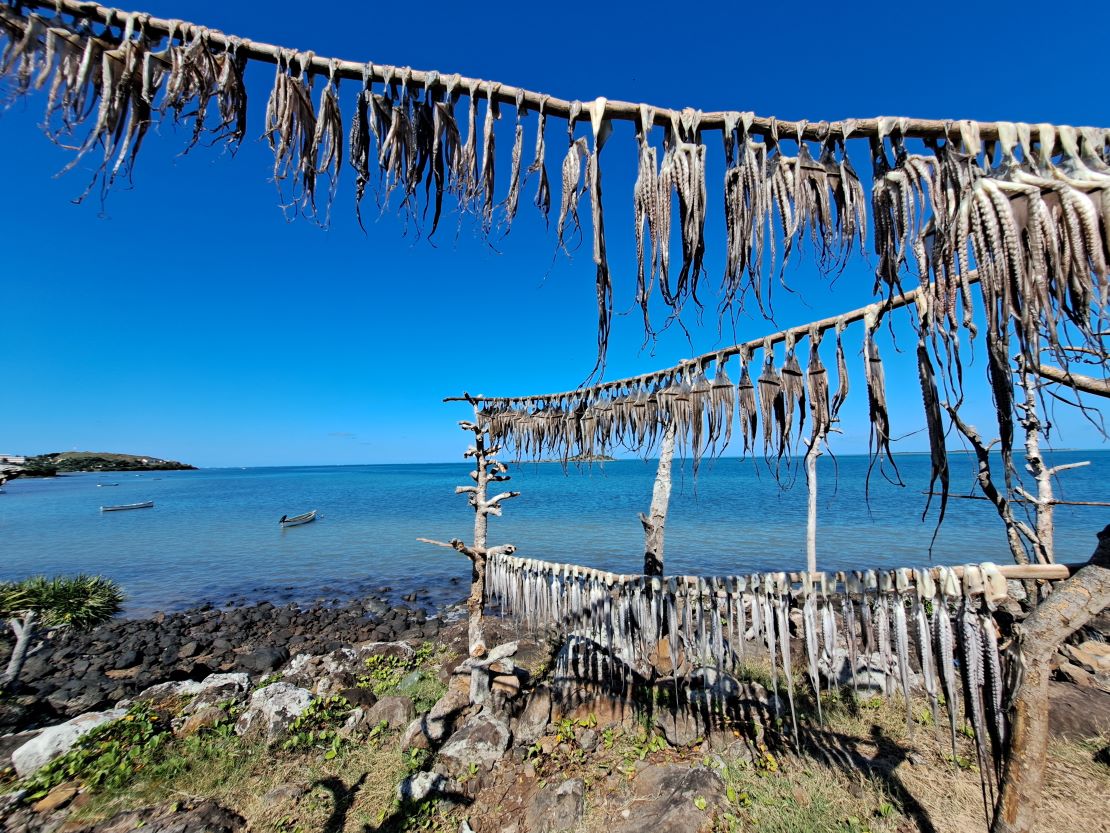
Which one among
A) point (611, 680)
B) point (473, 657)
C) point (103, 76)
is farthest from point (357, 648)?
point (103, 76)

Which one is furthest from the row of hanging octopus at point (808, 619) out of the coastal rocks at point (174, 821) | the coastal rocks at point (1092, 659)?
the coastal rocks at point (174, 821)

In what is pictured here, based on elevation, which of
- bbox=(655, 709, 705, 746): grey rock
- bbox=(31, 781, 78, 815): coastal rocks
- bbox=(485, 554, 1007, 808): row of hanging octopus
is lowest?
bbox=(31, 781, 78, 815): coastal rocks

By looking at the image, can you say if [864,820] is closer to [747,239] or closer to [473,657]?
[473,657]

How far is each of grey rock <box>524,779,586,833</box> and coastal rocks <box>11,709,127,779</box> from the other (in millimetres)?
6285

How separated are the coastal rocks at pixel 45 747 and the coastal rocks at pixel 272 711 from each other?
195 centimetres

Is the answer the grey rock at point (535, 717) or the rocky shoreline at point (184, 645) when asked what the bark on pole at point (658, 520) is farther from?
the rocky shoreline at point (184, 645)

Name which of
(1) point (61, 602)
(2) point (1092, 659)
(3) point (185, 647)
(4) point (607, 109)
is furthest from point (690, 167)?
(1) point (61, 602)

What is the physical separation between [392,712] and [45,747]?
14.5 ft

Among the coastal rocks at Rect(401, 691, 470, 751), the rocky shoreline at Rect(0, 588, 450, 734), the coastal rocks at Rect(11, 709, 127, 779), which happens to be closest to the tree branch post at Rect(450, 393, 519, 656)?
the coastal rocks at Rect(401, 691, 470, 751)

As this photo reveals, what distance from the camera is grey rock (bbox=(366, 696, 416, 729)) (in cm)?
780

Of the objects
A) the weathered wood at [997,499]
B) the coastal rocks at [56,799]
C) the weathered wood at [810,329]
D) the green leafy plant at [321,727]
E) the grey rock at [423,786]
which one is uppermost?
the weathered wood at [810,329]

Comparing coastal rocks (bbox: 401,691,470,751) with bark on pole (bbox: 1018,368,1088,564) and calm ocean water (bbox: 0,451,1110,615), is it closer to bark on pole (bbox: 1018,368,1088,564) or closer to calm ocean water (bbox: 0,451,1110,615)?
calm ocean water (bbox: 0,451,1110,615)

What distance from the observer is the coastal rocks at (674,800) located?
4.81m

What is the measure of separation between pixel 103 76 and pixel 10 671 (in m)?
12.3
